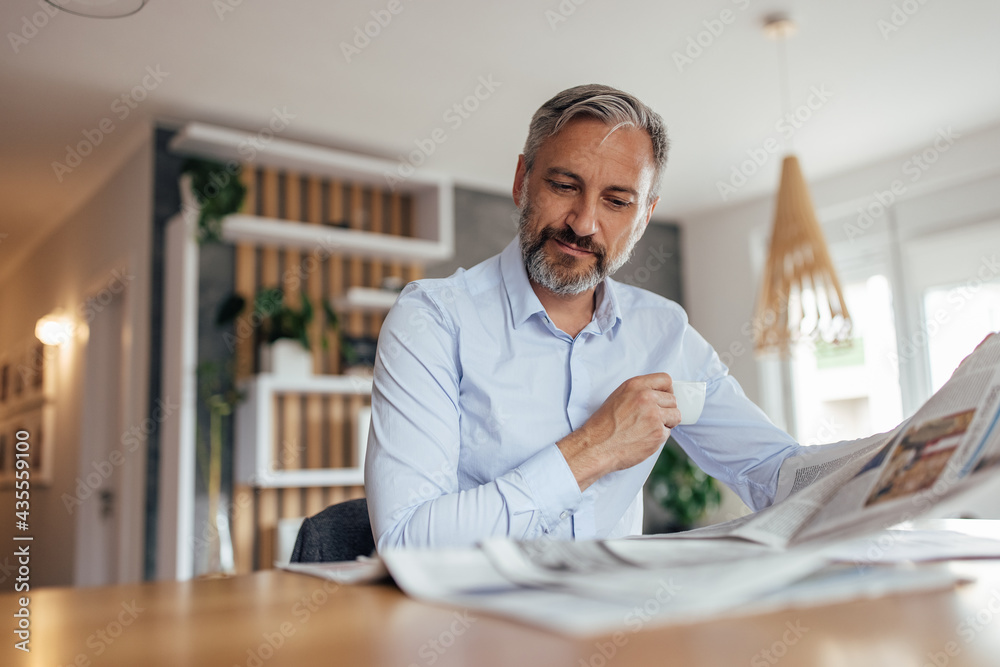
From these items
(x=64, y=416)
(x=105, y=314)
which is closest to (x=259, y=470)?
(x=105, y=314)

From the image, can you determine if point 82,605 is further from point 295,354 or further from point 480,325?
point 295,354

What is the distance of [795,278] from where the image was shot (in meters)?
3.15

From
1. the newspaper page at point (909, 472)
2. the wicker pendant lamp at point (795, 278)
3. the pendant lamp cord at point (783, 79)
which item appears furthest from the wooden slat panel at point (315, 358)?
the newspaper page at point (909, 472)

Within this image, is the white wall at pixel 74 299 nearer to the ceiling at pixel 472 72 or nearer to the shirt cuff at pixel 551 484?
the ceiling at pixel 472 72

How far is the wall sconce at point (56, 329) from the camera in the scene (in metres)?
4.92

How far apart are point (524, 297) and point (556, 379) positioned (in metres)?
0.14

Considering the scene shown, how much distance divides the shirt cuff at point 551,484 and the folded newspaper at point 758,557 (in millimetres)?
205

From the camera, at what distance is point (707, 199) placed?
543 cm

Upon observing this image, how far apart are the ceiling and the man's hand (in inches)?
91.3

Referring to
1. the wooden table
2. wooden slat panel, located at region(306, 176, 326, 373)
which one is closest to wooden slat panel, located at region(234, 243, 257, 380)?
wooden slat panel, located at region(306, 176, 326, 373)

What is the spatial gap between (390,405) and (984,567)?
2.25 ft

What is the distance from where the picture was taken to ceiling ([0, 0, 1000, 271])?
3.07 metres

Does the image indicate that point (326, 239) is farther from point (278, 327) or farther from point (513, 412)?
point (513, 412)

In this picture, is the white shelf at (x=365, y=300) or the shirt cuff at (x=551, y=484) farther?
the white shelf at (x=365, y=300)
